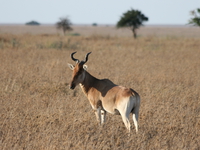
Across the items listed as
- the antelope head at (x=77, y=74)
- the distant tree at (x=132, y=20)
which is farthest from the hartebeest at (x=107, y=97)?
the distant tree at (x=132, y=20)

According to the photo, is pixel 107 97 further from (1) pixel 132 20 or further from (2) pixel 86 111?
(1) pixel 132 20

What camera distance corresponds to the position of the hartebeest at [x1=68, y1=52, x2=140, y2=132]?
21.2 ft

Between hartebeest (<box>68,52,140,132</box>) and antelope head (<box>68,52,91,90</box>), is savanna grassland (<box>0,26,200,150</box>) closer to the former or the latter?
hartebeest (<box>68,52,140,132</box>)

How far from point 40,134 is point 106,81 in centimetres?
207

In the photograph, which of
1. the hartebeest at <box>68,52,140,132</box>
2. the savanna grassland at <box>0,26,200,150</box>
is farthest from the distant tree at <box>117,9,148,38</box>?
the hartebeest at <box>68,52,140,132</box>

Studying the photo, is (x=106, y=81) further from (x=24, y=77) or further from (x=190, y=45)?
(x=190, y=45)

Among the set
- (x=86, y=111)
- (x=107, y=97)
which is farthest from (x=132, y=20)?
(x=107, y=97)

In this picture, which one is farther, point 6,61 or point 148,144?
point 6,61

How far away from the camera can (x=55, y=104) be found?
908 cm

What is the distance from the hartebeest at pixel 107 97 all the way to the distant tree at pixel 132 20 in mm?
34918

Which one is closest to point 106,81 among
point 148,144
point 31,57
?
point 148,144

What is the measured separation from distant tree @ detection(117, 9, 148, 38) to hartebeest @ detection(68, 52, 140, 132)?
1375 inches

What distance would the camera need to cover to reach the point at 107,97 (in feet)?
23.0

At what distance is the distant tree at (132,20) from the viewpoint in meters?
42.2
